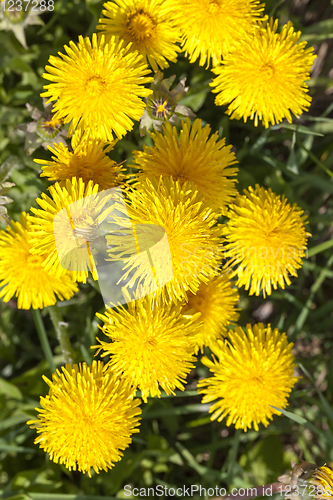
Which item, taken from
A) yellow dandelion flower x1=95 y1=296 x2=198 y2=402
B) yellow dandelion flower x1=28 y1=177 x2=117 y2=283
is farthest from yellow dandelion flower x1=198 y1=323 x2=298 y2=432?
yellow dandelion flower x1=28 y1=177 x2=117 y2=283

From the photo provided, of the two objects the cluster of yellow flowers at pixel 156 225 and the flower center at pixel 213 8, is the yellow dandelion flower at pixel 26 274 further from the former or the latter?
the flower center at pixel 213 8

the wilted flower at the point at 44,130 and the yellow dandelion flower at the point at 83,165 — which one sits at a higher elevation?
the wilted flower at the point at 44,130

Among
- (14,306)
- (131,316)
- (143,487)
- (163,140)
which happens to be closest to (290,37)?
(163,140)

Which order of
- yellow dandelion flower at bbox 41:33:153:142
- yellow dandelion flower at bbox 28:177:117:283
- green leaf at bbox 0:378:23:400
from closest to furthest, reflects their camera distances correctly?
yellow dandelion flower at bbox 28:177:117:283, yellow dandelion flower at bbox 41:33:153:142, green leaf at bbox 0:378:23:400
